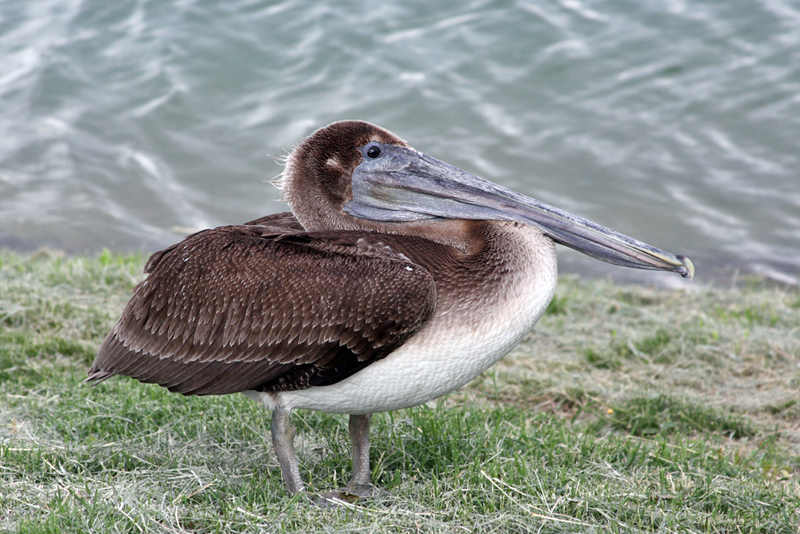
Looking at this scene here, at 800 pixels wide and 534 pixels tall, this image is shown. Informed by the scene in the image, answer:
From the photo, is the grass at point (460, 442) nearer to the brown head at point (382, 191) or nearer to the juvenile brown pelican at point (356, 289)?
the juvenile brown pelican at point (356, 289)

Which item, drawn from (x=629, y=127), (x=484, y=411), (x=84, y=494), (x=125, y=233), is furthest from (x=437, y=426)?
(x=629, y=127)

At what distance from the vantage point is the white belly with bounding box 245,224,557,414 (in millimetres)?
3352

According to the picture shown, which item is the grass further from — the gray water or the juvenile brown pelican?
the gray water

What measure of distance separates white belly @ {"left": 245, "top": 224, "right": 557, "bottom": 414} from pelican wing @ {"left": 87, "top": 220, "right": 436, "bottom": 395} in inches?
2.4

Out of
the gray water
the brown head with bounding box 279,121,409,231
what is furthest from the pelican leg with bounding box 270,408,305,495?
the gray water

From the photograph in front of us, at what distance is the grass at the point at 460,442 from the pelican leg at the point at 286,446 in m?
0.09

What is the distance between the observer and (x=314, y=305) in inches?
132

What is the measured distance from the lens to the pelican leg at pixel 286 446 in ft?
11.7

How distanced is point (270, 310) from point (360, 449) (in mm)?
815

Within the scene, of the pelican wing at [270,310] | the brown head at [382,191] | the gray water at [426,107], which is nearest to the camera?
the pelican wing at [270,310]

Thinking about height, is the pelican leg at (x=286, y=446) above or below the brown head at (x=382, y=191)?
below

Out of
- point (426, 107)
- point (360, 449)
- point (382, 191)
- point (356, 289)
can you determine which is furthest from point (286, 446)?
point (426, 107)

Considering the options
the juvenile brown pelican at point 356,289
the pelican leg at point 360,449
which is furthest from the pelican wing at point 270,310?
the pelican leg at point 360,449

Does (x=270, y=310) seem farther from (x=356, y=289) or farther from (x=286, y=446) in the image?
(x=286, y=446)
